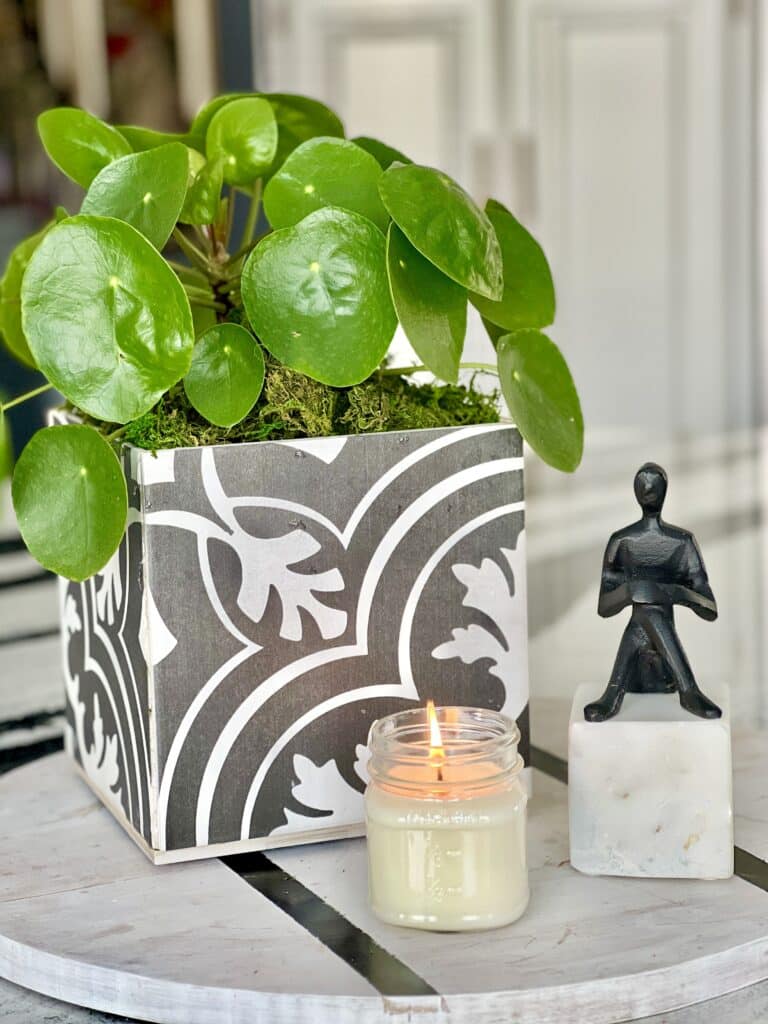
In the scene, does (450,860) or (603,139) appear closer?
(450,860)

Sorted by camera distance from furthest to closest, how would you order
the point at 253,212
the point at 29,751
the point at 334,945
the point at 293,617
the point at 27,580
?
the point at 27,580
the point at 29,751
the point at 253,212
the point at 293,617
the point at 334,945

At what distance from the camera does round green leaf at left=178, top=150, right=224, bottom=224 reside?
82 centimetres

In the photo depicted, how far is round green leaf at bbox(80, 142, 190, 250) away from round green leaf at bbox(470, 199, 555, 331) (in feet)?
0.67

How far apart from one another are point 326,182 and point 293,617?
0.25m

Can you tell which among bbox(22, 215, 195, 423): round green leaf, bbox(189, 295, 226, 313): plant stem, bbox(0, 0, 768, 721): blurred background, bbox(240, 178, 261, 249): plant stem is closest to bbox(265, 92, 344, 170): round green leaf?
bbox(240, 178, 261, 249): plant stem

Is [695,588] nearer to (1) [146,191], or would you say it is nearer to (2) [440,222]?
(2) [440,222]

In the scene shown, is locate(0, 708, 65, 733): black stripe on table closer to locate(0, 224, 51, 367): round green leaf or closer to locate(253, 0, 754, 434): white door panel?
locate(0, 224, 51, 367): round green leaf

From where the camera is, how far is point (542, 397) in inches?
33.6

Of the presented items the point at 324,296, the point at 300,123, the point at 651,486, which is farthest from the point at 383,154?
the point at 651,486

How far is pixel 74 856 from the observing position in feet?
2.70

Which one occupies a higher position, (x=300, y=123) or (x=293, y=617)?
(x=300, y=123)

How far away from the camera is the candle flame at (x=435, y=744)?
0.71m

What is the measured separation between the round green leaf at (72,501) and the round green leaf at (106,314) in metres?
0.04

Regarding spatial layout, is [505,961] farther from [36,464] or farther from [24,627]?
[24,627]
